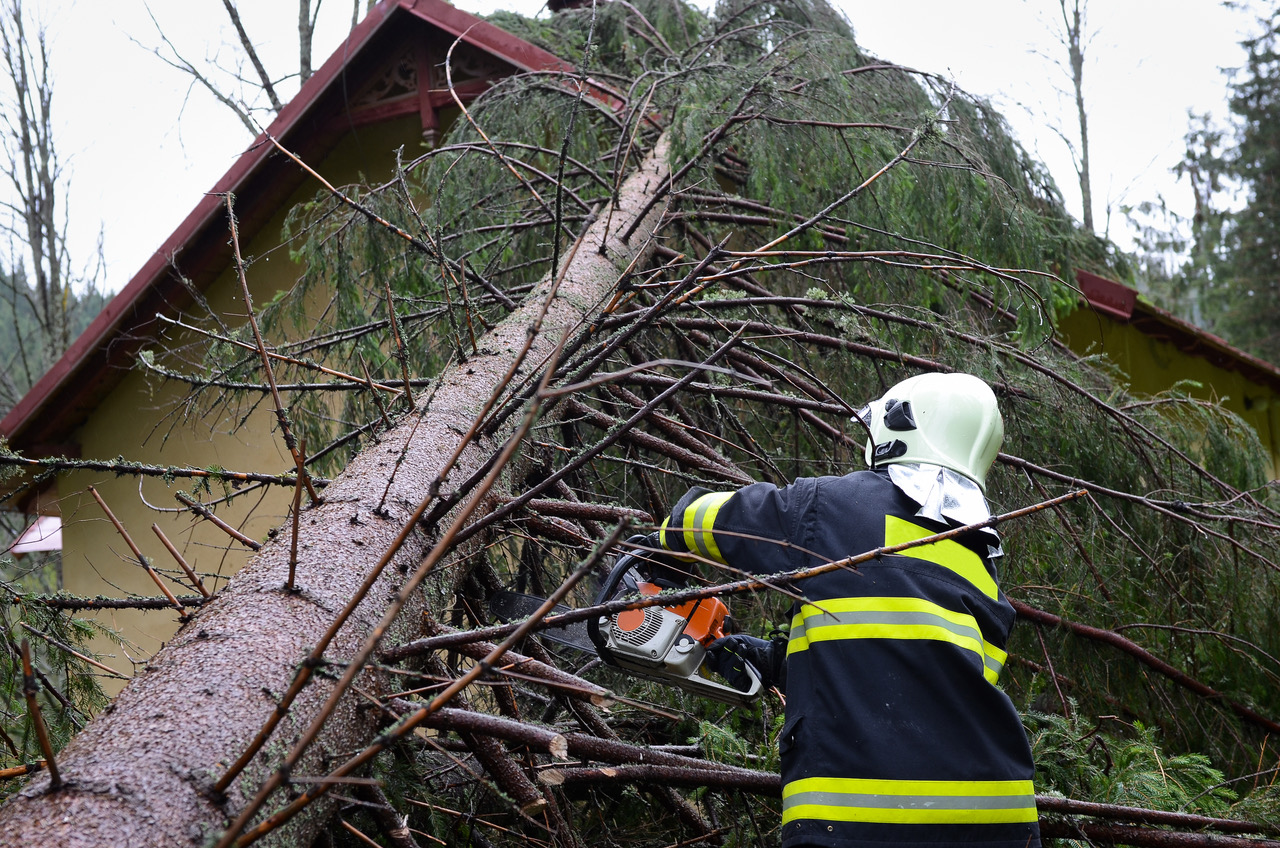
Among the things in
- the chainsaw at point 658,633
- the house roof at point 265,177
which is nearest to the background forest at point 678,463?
the chainsaw at point 658,633

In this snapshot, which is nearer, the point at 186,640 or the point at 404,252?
the point at 186,640

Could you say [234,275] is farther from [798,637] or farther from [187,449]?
[798,637]

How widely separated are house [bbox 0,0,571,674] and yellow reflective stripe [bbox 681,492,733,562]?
418 centimetres

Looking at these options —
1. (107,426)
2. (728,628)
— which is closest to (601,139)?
(728,628)

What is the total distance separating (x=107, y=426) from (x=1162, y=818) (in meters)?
7.80

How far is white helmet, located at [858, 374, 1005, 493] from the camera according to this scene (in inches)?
87.6

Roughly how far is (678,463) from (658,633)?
2.62 feet

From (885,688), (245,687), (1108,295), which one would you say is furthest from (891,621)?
(1108,295)

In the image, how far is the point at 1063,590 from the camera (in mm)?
3156

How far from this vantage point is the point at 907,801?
1840mm

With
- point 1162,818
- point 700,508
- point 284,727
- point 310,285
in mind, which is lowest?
point 1162,818

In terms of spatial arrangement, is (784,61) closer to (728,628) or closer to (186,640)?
(728,628)

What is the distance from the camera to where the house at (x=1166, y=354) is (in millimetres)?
6789

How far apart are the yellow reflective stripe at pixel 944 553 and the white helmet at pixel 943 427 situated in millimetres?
231
